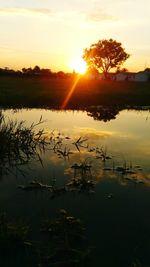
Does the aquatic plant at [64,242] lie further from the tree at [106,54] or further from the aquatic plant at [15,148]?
the tree at [106,54]

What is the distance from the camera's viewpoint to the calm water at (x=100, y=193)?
341 inches

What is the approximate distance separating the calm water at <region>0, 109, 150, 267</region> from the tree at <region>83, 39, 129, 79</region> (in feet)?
346

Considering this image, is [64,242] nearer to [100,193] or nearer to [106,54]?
[100,193]

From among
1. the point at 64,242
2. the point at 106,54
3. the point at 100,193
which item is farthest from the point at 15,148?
the point at 106,54

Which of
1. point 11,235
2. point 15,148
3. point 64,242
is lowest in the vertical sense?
point 64,242

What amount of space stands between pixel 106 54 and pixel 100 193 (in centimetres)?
11492

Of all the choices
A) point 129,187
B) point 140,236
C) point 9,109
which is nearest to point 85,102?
point 9,109

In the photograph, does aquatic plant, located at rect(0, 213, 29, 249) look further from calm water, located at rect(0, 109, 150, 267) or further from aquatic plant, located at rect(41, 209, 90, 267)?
calm water, located at rect(0, 109, 150, 267)

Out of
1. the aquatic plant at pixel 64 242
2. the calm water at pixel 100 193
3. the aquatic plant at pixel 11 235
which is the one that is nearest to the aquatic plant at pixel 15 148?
the calm water at pixel 100 193

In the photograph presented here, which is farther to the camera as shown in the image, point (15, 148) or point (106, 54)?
point (106, 54)

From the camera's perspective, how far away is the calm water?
8656mm

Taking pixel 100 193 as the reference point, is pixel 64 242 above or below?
below

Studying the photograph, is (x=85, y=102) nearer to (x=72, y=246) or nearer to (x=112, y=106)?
(x=112, y=106)

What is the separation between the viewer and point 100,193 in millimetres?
11523
